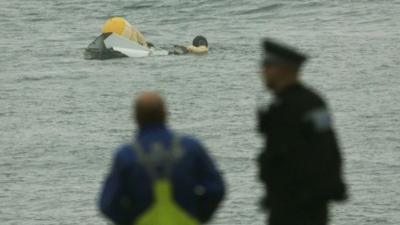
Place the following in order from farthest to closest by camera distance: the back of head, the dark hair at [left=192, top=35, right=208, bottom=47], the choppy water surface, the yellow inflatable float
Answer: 1. the dark hair at [left=192, top=35, right=208, bottom=47]
2. the yellow inflatable float
3. the choppy water surface
4. the back of head

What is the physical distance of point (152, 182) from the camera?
30.5ft

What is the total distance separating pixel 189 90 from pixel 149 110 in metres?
51.7

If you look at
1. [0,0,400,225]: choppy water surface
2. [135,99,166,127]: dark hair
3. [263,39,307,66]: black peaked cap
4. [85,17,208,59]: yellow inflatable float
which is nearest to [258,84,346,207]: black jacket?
[263,39,307,66]: black peaked cap

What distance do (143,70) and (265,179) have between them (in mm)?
58337

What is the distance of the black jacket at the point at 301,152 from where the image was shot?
9.35 m

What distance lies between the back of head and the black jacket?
0.59m

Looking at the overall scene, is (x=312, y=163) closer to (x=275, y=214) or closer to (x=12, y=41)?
(x=275, y=214)

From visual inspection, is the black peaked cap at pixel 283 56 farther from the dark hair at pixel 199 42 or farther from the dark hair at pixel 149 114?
the dark hair at pixel 199 42

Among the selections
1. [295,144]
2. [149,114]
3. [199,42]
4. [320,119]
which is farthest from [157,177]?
[199,42]

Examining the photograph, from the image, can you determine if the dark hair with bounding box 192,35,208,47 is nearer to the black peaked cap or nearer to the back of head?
the black peaked cap

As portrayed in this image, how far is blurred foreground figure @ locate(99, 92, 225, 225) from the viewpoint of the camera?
9250 millimetres

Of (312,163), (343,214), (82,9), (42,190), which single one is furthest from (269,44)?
(82,9)

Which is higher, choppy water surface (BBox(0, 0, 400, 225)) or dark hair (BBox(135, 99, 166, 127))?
dark hair (BBox(135, 99, 166, 127))

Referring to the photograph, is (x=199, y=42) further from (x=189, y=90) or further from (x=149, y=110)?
(x=149, y=110)
